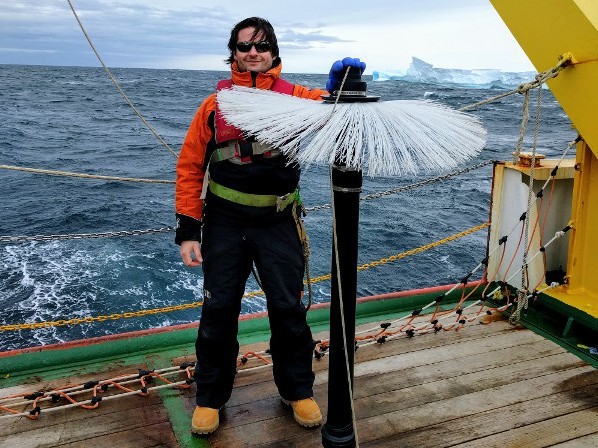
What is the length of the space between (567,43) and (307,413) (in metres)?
2.53

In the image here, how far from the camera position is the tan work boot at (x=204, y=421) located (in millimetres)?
2656

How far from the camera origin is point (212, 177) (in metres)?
2.59

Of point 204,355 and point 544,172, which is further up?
point 544,172

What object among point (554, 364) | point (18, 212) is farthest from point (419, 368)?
point (18, 212)

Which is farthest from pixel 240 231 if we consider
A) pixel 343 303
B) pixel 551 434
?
pixel 551 434

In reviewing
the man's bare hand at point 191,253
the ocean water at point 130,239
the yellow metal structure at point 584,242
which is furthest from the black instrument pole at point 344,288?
the yellow metal structure at point 584,242

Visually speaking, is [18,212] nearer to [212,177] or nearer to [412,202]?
[412,202]

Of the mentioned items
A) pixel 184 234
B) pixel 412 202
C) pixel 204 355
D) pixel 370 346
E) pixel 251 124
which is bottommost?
pixel 412 202

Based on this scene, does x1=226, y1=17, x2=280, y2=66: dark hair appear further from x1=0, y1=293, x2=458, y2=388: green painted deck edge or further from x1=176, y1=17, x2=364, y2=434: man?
x1=0, y1=293, x2=458, y2=388: green painted deck edge

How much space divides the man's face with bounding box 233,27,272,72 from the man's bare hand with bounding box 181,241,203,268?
85 centimetres

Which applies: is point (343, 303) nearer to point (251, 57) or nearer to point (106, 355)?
point (251, 57)

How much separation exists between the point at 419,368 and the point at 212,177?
1.74 meters

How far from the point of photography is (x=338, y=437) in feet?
7.16

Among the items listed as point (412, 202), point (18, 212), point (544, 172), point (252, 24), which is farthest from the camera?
point (412, 202)
